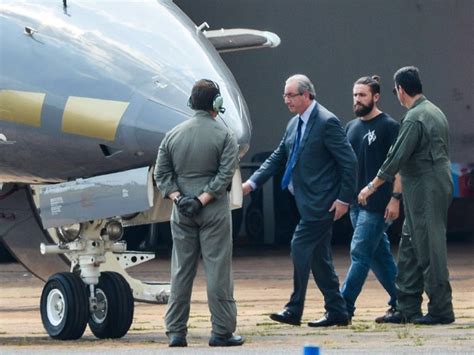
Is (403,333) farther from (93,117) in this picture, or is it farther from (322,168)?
(93,117)

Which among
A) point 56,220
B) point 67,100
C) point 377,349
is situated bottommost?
point 377,349

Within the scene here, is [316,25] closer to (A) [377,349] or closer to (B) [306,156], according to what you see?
(B) [306,156]

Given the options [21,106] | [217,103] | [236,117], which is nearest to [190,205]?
[217,103]

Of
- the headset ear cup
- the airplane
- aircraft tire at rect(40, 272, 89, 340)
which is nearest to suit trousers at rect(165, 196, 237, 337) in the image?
the airplane

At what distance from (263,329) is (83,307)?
5.14ft

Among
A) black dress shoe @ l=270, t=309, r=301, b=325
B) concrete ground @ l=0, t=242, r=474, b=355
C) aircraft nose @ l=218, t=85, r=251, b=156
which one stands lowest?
concrete ground @ l=0, t=242, r=474, b=355

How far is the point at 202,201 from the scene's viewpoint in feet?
36.4

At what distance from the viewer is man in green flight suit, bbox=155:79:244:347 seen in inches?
440

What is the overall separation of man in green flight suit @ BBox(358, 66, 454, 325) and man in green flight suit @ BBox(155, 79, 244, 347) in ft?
5.75

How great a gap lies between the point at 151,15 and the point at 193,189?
195 centimetres

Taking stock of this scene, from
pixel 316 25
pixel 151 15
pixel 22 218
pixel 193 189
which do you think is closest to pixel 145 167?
pixel 193 189

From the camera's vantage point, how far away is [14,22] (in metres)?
12.3

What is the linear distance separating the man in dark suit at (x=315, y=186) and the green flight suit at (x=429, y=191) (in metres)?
0.39

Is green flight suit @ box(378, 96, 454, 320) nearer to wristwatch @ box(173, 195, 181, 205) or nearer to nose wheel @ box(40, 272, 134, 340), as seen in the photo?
wristwatch @ box(173, 195, 181, 205)
